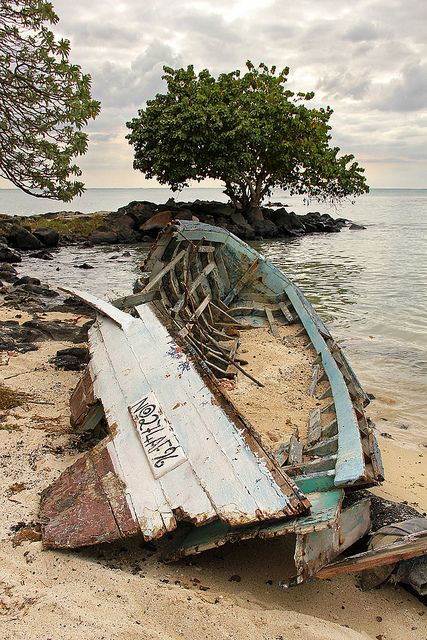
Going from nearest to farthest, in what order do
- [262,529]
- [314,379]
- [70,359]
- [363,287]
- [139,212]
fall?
1. [262,529]
2. [314,379]
3. [70,359]
4. [363,287]
5. [139,212]

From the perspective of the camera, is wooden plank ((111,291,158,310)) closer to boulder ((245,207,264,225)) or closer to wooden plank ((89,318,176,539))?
wooden plank ((89,318,176,539))

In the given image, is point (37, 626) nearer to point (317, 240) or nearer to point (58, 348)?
point (58, 348)

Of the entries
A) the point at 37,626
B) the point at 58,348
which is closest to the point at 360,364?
the point at 58,348

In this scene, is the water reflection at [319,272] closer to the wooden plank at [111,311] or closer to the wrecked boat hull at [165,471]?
the wooden plank at [111,311]

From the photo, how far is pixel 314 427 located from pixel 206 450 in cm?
179

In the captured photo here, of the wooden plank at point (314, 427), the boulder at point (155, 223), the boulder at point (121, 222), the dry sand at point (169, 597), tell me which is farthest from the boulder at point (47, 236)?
the dry sand at point (169, 597)

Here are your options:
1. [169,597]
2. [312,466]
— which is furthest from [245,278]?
[169,597]

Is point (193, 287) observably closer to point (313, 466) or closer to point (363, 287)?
point (313, 466)

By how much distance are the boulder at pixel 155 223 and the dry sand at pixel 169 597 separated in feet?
84.1

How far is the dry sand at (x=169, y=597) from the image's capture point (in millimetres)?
2828

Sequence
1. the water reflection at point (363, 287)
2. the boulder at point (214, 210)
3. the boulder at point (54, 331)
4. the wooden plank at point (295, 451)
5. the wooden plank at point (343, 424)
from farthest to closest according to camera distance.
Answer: the boulder at point (214, 210), the boulder at point (54, 331), the water reflection at point (363, 287), the wooden plank at point (295, 451), the wooden plank at point (343, 424)

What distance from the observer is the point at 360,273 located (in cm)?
2092

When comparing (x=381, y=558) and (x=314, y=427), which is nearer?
(x=381, y=558)

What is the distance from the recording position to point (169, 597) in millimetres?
3100
